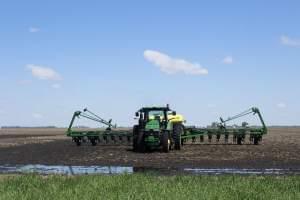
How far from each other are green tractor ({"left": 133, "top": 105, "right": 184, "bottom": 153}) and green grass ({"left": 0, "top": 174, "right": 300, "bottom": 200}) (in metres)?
15.1

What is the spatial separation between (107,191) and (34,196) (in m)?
1.78

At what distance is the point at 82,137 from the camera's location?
41438 millimetres

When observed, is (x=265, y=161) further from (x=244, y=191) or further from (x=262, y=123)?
(x=262, y=123)

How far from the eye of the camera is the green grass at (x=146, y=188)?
12.9 meters

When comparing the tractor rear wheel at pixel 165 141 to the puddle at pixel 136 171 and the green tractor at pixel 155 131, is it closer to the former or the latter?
the green tractor at pixel 155 131

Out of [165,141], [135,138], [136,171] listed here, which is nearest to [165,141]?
[165,141]

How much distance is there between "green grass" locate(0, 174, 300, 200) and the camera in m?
12.9

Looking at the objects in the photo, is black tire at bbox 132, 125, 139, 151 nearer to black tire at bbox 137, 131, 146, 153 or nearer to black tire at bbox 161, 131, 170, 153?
black tire at bbox 137, 131, 146, 153

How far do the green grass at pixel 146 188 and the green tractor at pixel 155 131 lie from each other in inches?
596

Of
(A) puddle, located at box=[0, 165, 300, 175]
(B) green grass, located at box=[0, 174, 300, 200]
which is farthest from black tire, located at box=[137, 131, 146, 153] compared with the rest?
(B) green grass, located at box=[0, 174, 300, 200]

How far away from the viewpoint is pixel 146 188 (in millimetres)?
14109

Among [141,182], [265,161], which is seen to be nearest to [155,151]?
[265,161]

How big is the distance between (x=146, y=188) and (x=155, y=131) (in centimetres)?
1779

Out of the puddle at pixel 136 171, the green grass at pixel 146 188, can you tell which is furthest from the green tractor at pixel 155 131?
the green grass at pixel 146 188
